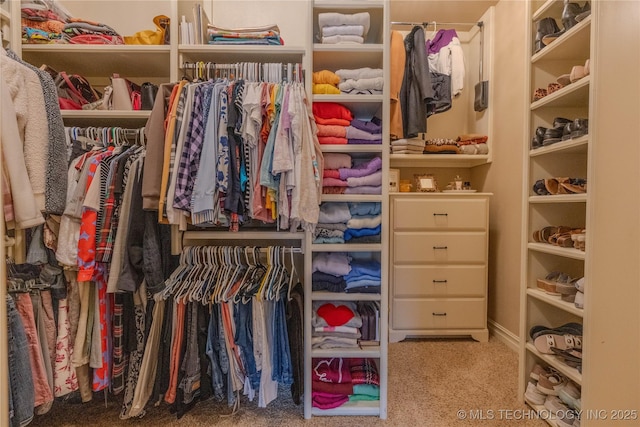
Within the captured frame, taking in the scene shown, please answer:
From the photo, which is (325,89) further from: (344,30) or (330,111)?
(344,30)

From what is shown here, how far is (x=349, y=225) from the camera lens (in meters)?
1.39

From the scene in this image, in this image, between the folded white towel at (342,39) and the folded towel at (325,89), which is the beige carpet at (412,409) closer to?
the folded towel at (325,89)

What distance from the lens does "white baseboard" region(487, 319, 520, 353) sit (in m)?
1.97

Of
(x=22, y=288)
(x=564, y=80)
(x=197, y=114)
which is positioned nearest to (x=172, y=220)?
(x=197, y=114)

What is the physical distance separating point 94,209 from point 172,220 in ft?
1.13

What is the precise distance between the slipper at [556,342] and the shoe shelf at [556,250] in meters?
0.34

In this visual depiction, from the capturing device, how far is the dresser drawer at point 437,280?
210cm

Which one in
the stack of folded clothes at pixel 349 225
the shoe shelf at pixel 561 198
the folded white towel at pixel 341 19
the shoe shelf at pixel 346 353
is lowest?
the shoe shelf at pixel 346 353

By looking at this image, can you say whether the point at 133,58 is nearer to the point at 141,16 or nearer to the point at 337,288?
the point at 141,16

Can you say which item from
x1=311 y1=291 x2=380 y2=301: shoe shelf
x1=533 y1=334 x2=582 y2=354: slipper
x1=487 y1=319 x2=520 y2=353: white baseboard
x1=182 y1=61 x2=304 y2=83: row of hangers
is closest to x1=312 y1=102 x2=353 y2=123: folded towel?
x1=182 y1=61 x2=304 y2=83: row of hangers

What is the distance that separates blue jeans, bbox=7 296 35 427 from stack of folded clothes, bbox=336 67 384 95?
152cm

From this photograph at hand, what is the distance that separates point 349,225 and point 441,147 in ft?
4.00

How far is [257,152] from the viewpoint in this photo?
4.09 feet

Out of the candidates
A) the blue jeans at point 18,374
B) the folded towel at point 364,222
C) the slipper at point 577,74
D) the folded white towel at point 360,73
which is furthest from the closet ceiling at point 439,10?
the blue jeans at point 18,374
